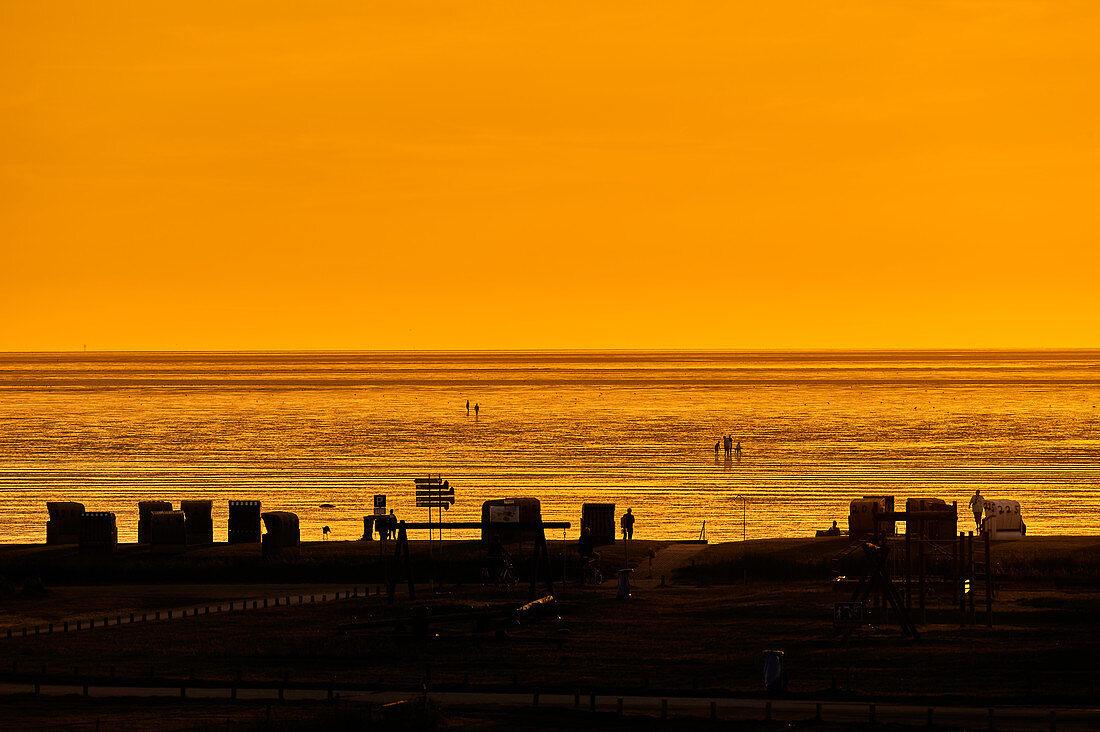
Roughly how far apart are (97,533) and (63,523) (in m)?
8.15

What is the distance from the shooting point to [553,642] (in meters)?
53.2

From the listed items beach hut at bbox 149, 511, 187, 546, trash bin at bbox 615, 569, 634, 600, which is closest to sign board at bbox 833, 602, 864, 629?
trash bin at bbox 615, 569, 634, 600

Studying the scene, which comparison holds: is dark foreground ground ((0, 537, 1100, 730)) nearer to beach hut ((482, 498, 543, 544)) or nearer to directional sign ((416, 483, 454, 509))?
beach hut ((482, 498, 543, 544))

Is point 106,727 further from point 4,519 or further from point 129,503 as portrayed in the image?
point 129,503

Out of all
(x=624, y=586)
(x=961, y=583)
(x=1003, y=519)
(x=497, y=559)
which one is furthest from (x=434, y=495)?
(x=961, y=583)

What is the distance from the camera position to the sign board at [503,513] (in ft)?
256

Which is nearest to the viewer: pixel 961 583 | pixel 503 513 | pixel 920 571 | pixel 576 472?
pixel 961 583

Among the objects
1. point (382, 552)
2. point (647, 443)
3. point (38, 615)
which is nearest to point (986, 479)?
point (647, 443)

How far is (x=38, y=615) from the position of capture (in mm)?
61375

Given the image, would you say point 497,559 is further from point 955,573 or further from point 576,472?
point 576,472

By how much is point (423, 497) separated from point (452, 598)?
14.9 meters

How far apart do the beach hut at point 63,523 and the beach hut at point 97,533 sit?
6434mm

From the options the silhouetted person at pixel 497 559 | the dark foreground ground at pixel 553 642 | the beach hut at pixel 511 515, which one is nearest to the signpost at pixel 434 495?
the beach hut at pixel 511 515

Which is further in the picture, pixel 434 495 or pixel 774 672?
pixel 434 495
